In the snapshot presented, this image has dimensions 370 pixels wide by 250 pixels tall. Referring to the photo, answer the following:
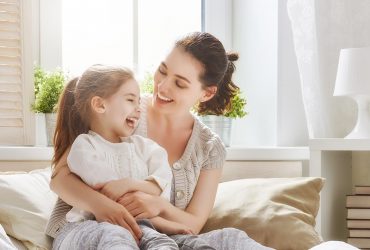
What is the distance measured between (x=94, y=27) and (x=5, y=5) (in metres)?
0.51

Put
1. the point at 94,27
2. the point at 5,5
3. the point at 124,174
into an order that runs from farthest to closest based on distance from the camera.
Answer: the point at 94,27 < the point at 5,5 < the point at 124,174

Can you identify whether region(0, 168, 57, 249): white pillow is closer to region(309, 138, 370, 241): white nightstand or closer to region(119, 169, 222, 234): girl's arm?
region(119, 169, 222, 234): girl's arm

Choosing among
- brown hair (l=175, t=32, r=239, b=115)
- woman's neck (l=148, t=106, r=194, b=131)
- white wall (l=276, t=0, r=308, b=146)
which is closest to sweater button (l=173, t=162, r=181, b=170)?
woman's neck (l=148, t=106, r=194, b=131)

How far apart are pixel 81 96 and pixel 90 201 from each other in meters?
0.28

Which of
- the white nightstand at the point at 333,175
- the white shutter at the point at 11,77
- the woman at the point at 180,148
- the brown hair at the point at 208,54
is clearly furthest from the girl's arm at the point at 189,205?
the white shutter at the point at 11,77

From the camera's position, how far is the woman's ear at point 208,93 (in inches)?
83.5

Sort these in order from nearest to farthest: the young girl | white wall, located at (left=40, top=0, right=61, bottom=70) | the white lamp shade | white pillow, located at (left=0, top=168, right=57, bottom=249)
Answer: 1. the young girl
2. white pillow, located at (left=0, top=168, right=57, bottom=249)
3. the white lamp shade
4. white wall, located at (left=40, top=0, right=61, bottom=70)

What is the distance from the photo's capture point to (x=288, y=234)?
2.04 m

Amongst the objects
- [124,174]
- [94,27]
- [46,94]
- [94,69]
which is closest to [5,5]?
[46,94]

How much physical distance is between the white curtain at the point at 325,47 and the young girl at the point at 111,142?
3.05 feet

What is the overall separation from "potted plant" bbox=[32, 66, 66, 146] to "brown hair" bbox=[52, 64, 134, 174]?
63 centimetres

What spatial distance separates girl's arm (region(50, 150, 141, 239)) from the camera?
68.9 inches

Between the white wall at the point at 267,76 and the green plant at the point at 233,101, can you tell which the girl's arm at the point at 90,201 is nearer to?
the green plant at the point at 233,101

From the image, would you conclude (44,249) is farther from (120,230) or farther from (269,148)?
(269,148)
